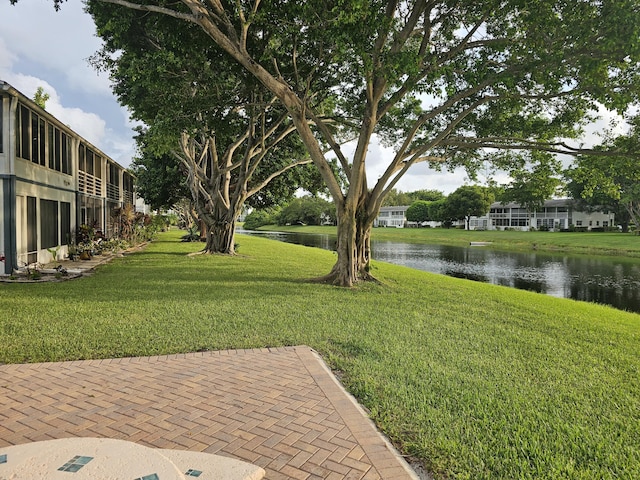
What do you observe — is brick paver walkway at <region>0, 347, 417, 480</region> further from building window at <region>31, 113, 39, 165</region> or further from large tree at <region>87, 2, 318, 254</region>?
building window at <region>31, 113, 39, 165</region>

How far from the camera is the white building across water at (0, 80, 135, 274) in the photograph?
34.3ft

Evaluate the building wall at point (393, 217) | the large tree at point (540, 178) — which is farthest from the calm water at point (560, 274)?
the building wall at point (393, 217)

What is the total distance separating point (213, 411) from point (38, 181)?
11.4 m

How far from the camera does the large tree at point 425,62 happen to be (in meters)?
8.42

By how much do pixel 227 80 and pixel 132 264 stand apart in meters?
6.72

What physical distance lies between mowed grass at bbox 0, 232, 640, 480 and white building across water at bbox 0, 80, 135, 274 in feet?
7.56

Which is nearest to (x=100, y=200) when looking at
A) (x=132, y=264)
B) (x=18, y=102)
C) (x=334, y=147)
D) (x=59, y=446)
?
(x=132, y=264)

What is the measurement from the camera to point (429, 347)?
5.82 m

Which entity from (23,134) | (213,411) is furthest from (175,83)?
(213,411)

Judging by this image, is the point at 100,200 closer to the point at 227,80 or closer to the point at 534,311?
the point at 227,80

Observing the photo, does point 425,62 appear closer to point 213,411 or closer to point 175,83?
point 175,83

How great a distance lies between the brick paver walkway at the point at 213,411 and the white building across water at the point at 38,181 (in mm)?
7480

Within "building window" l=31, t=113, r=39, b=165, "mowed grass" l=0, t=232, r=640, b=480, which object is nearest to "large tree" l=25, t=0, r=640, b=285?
"mowed grass" l=0, t=232, r=640, b=480

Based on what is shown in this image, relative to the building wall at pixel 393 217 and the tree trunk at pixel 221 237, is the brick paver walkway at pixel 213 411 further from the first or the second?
the building wall at pixel 393 217
